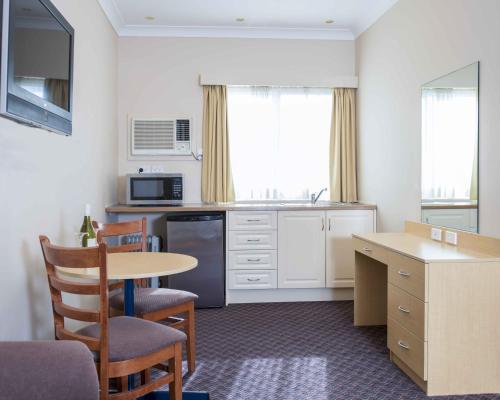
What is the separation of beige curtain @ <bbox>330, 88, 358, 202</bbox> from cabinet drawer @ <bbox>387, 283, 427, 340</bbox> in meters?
2.01

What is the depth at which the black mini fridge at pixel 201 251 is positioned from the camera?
394cm

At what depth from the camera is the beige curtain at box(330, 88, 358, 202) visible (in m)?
4.61

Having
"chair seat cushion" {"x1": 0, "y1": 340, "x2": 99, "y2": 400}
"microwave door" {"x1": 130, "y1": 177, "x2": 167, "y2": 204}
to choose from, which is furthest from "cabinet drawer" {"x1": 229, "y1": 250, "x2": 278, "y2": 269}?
"chair seat cushion" {"x1": 0, "y1": 340, "x2": 99, "y2": 400}

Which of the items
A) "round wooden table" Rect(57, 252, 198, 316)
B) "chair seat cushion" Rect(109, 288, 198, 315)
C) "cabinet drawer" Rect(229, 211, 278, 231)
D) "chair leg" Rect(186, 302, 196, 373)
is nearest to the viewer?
"round wooden table" Rect(57, 252, 198, 316)

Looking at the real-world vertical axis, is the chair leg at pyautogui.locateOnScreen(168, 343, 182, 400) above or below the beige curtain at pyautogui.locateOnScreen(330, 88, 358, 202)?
below

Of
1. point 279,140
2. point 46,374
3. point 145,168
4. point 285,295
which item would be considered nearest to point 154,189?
point 145,168

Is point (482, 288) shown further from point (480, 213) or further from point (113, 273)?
point (113, 273)

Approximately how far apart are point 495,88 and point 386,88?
4.96 feet

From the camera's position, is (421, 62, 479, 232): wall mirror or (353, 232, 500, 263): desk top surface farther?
(421, 62, 479, 232): wall mirror

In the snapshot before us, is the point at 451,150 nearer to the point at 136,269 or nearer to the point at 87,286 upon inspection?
the point at 136,269

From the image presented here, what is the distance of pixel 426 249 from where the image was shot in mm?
2615

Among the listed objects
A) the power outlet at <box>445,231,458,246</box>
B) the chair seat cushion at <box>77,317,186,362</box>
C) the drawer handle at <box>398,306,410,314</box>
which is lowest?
the drawer handle at <box>398,306,410,314</box>

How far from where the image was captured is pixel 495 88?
8.07ft

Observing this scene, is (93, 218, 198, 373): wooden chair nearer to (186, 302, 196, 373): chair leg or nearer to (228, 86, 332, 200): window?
(186, 302, 196, 373): chair leg
